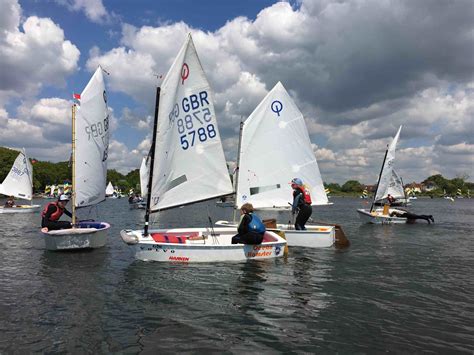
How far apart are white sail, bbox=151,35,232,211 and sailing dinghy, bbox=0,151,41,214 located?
134 feet

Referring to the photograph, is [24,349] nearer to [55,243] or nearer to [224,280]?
[224,280]

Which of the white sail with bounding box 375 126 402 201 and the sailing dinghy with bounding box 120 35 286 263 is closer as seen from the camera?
the sailing dinghy with bounding box 120 35 286 263

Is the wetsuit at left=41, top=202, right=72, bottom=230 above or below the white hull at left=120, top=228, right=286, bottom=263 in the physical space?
above

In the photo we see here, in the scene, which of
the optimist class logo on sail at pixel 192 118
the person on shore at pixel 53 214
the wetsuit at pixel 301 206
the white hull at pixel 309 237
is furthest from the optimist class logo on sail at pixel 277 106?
the person on shore at pixel 53 214

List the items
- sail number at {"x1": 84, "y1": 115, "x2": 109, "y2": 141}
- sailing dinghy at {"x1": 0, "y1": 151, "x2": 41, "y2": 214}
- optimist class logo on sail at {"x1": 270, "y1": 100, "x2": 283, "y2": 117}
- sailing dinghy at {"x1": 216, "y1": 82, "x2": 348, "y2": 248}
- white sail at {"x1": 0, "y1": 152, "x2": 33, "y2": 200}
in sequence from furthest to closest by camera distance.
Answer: white sail at {"x1": 0, "y1": 152, "x2": 33, "y2": 200} → sailing dinghy at {"x1": 0, "y1": 151, "x2": 41, "y2": 214} → optimist class logo on sail at {"x1": 270, "y1": 100, "x2": 283, "y2": 117} → sailing dinghy at {"x1": 216, "y1": 82, "x2": 348, "y2": 248} → sail number at {"x1": 84, "y1": 115, "x2": 109, "y2": 141}

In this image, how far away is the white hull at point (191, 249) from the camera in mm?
13773

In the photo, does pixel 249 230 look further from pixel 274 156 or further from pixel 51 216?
pixel 51 216

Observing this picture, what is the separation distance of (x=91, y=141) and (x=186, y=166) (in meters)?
6.43

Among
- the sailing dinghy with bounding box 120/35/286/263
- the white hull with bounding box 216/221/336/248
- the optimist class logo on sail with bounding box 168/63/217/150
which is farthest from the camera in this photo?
the white hull with bounding box 216/221/336/248

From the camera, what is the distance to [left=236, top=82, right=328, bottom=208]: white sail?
20.4 m

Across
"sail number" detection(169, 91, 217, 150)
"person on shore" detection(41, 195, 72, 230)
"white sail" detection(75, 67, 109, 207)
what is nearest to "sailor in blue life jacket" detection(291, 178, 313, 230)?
"sail number" detection(169, 91, 217, 150)

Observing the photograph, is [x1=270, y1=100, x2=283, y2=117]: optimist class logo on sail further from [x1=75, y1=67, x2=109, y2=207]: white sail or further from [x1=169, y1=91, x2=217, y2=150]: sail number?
[x1=75, y1=67, x2=109, y2=207]: white sail

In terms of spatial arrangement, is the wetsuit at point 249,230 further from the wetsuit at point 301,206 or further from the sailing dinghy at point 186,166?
the wetsuit at point 301,206

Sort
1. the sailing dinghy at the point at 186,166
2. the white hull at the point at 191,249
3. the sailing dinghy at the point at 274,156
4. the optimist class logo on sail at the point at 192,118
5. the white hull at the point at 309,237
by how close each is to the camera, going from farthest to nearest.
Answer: the sailing dinghy at the point at 274,156, the white hull at the point at 309,237, the optimist class logo on sail at the point at 192,118, the sailing dinghy at the point at 186,166, the white hull at the point at 191,249
